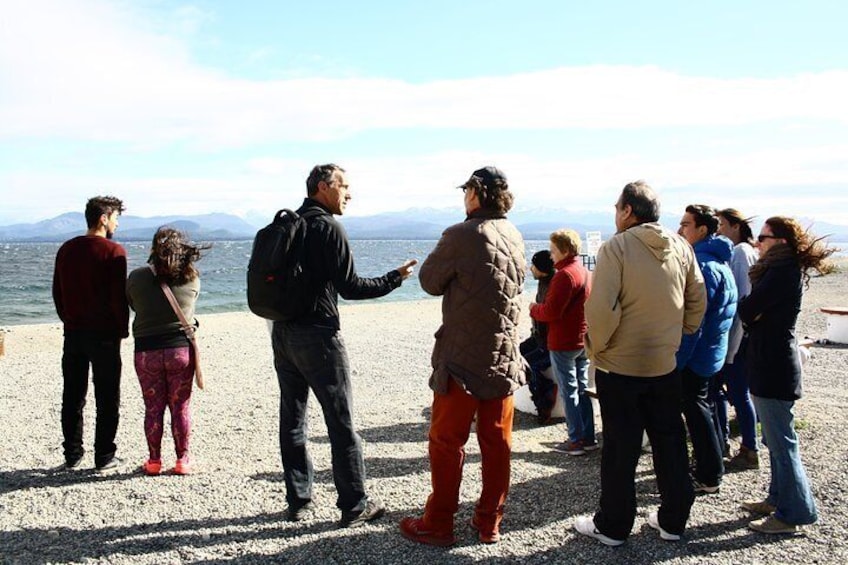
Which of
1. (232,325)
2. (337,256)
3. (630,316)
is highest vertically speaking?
(337,256)

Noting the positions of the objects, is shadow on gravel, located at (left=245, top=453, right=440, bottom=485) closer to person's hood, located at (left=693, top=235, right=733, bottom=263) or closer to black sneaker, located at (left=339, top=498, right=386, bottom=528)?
black sneaker, located at (left=339, top=498, right=386, bottom=528)

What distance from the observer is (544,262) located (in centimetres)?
616

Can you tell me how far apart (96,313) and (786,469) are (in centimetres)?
515

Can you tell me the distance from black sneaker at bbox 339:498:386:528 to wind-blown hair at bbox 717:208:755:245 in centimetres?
388

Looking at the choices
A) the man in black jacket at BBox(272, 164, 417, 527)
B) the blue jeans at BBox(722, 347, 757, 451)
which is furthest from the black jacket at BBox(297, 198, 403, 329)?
the blue jeans at BBox(722, 347, 757, 451)

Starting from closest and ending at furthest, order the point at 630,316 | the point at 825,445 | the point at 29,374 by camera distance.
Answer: the point at 630,316 < the point at 825,445 < the point at 29,374

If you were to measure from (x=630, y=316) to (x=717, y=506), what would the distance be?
5.95 ft

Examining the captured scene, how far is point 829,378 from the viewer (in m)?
9.33

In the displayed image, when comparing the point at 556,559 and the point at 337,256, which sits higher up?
the point at 337,256

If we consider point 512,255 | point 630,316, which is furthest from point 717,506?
point 512,255

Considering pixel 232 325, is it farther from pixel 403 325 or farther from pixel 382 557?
pixel 382 557

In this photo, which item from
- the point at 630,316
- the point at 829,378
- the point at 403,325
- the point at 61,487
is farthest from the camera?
the point at 403,325

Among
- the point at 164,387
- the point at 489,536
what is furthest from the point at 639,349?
the point at 164,387

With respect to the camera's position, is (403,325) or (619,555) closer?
(619,555)
